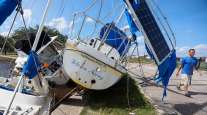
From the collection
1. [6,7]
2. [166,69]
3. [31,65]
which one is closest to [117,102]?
[166,69]

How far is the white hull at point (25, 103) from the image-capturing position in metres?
7.15

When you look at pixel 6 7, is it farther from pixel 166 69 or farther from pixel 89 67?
pixel 166 69

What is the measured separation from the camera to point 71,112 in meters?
11.0

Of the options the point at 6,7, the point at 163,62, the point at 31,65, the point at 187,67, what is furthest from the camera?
the point at 187,67

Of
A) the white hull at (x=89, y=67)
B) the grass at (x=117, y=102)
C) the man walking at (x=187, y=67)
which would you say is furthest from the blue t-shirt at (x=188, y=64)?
the white hull at (x=89, y=67)

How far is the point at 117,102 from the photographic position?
10.7m

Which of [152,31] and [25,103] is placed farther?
[152,31]

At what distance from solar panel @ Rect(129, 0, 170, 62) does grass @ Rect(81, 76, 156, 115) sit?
1446mm

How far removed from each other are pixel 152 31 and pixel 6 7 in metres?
4.46

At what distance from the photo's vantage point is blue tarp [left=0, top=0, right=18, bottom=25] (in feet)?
23.2

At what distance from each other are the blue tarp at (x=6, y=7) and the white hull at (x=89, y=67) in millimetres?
3296

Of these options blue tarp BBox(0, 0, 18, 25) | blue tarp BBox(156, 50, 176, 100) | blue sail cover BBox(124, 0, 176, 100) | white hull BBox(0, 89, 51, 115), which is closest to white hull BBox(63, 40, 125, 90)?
blue sail cover BBox(124, 0, 176, 100)

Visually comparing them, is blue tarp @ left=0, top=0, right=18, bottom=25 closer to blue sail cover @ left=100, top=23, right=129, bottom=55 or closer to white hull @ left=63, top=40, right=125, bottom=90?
white hull @ left=63, top=40, right=125, bottom=90

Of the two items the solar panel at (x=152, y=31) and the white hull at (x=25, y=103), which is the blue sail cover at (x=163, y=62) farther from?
the white hull at (x=25, y=103)
